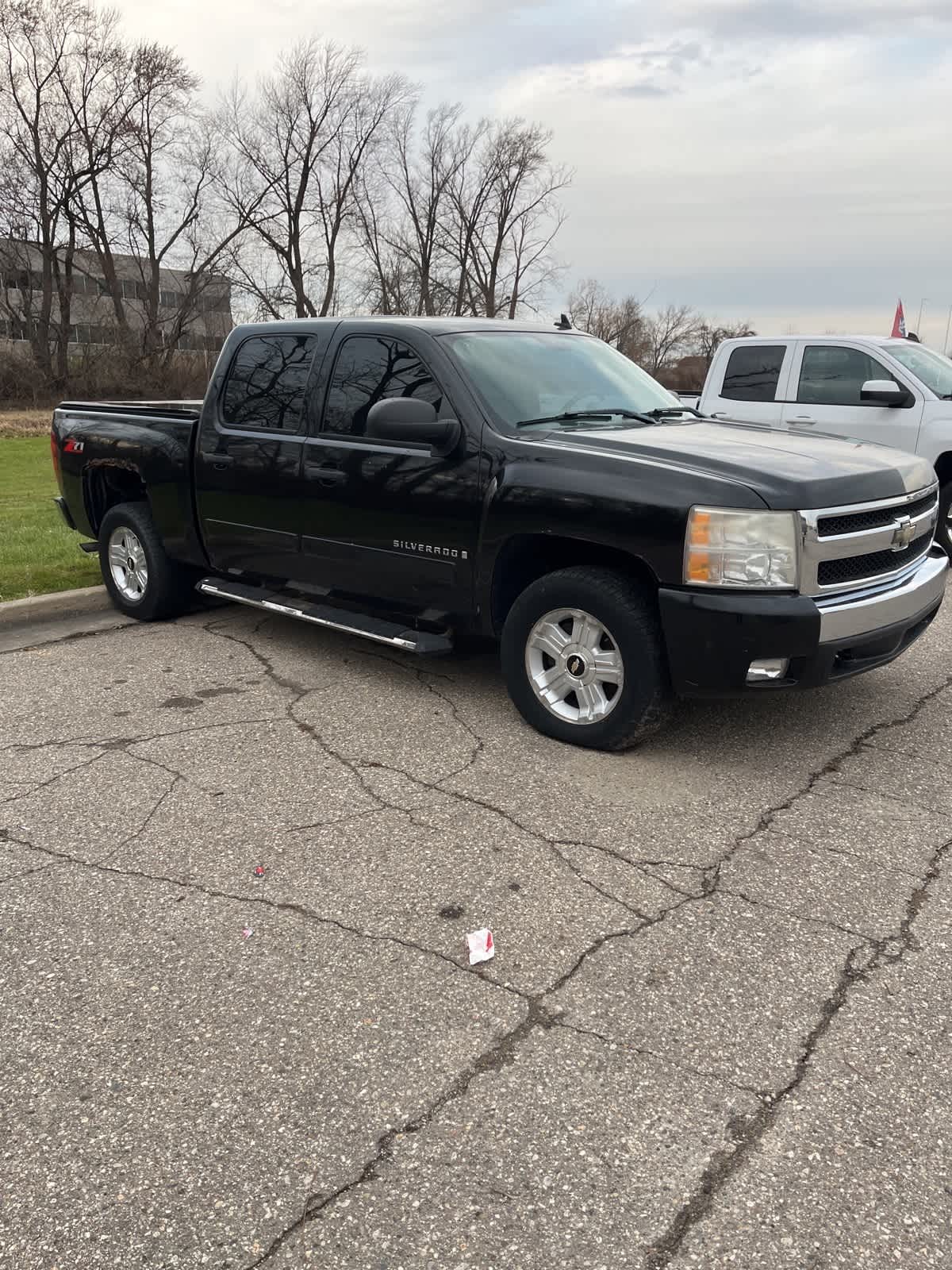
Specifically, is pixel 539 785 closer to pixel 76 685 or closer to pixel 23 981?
pixel 23 981

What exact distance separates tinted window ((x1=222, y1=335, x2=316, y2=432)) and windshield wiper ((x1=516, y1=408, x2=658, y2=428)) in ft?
4.82

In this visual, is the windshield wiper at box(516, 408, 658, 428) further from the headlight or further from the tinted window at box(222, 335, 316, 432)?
the tinted window at box(222, 335, 316, 432)

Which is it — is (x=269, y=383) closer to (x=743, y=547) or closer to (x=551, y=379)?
(x=551, y=379)

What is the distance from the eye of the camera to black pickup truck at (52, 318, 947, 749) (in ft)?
13.0

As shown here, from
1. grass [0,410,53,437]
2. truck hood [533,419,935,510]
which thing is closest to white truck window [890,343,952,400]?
truck hood [533,419,935,510]

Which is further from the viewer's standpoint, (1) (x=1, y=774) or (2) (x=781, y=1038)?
(1) (x=1, y=774)

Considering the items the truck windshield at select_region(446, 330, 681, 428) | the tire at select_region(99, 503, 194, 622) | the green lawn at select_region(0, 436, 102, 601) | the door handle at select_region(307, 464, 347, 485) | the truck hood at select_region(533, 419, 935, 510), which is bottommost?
the green lawn at select_region(0, 436, 102, 601)

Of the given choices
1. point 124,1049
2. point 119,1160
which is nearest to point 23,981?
point 124,1049

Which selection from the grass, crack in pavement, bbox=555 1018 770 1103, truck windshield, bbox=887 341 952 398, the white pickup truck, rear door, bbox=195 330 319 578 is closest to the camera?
crack in pavement, bbox=555 1018 770 1103

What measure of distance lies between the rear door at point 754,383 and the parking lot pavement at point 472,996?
17.3ft

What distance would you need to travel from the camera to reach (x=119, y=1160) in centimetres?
220

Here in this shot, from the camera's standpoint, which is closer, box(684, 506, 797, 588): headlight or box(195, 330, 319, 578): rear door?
box(684, 506, 797, 588): headlight

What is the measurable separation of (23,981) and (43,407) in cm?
3861

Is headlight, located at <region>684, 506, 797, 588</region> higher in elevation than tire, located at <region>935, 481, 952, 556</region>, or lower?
higher
